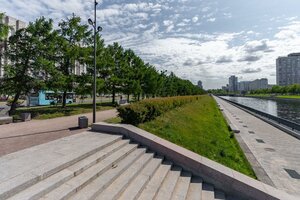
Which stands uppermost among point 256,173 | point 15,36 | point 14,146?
point 15,36

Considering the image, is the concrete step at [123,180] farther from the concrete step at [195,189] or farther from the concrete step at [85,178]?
the concrete step at [195,189]

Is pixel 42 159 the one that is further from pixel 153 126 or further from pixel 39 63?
pixel 39 63

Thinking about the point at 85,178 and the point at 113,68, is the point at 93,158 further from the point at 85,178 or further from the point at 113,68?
the point at 113,68

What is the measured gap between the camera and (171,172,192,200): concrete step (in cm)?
594

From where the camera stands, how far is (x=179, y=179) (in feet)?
23.0

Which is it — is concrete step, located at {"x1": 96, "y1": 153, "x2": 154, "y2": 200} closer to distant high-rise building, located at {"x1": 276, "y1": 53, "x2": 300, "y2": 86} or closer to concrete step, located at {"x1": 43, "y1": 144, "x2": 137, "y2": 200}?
concrete step, located at {"x1": 43, "y1": 144, "x2": 137, "y2": 200}

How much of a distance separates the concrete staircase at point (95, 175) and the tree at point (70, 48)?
13.8m

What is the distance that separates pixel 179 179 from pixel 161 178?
2.32 ft

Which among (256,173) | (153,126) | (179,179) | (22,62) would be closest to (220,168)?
(179,179)

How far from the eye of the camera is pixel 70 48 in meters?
21.0

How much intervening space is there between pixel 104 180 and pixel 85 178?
474 mm

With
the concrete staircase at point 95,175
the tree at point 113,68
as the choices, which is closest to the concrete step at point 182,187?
the concrete staircase at point 95,175

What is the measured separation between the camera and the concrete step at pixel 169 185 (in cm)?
576

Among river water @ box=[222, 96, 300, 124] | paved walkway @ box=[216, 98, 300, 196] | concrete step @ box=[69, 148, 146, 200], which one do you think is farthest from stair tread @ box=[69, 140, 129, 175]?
river water @ box=[222, 96, 300, 124]
